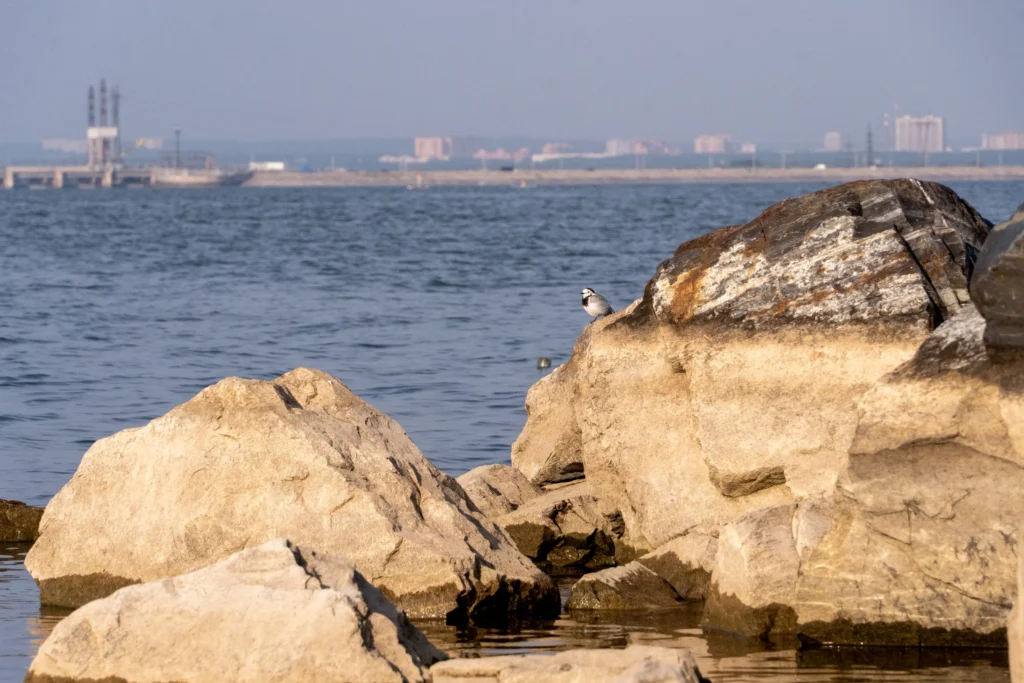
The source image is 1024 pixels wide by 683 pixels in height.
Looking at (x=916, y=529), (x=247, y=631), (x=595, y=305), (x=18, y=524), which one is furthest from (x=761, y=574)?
(x=595, y=305)

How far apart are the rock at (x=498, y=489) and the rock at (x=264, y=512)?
1379mm

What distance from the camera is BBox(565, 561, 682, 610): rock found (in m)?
7.50

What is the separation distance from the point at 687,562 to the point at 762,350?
1177mm

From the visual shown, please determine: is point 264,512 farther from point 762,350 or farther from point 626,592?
point 762,350

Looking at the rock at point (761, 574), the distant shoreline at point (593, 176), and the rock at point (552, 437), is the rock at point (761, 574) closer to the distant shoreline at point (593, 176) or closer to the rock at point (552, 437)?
the rock at point (552, 437)

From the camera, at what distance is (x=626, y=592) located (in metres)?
7.55

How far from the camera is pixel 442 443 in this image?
12.4 metres

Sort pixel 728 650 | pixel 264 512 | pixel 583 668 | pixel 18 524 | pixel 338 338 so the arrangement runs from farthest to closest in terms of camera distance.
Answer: pixel 338 338 → pixel 18 524 → pixel 264 512 → pixel 728 650 → pixel 583 668

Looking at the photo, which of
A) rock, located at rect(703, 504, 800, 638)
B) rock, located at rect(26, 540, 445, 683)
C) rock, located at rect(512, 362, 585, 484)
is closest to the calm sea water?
rock, located at rect(703, 504, 800, 638)

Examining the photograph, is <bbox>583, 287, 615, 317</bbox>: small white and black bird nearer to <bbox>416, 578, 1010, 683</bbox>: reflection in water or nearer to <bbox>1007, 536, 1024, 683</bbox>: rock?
<bbox>416, 578, 1010, 683</bbox>: reflection in water

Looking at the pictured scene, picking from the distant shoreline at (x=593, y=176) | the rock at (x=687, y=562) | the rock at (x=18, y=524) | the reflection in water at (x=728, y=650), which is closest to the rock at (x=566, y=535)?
the rock at (x=687, y=562)

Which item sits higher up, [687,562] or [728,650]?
[687,562]

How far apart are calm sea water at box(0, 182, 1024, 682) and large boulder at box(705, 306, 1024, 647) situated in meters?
0.17

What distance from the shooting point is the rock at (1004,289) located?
6.23 meters
